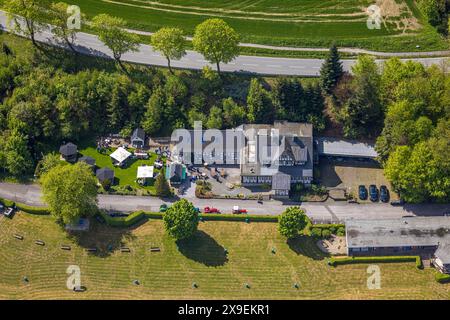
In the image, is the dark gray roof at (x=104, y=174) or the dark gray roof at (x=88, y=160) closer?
the dark gray roof at (x=104, y=174)

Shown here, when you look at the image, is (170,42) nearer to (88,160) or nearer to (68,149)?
(88,160)

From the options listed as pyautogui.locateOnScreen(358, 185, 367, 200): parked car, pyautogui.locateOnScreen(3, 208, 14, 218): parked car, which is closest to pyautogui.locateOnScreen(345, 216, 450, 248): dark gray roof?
pyautogui.locateOnScreen(358, 185, 367, 200): parked car

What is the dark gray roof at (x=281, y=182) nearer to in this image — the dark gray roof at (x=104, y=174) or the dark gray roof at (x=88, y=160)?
the dark gray roof at (x=104, y=174)

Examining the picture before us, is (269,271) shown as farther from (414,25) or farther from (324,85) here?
(414,25)

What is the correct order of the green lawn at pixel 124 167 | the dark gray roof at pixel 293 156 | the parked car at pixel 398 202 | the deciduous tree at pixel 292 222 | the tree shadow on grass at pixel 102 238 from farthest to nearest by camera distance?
1. the green lawn at pixel 124 167
2. the dark gray roof at pixel 293 156
3. the parked car at pixel 398 202
4. the tree shadow on grass at pixel 102 238
5. the deciduous tree at pixel 292 222

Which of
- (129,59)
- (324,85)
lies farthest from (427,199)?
(129,59)

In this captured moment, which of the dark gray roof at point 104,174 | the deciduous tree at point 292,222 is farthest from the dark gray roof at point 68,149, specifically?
the deciduous tree at point 292,222

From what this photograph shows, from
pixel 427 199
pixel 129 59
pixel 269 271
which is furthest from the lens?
pixel 129 59
